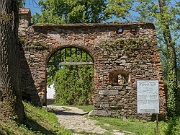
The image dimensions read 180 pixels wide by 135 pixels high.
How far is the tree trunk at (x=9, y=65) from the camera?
5.80 meters

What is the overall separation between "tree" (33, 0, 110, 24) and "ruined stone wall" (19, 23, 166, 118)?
9.96 meters

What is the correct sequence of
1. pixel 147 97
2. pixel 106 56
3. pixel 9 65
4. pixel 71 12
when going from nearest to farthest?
1. pixel 9 65
2. pixel 147 97
3. pixel 106 56
4. pixel 71 12

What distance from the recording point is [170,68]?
42.6 feet

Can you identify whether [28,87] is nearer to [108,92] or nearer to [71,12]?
[108,92]

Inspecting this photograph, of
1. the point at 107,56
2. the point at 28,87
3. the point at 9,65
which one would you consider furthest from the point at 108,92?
the point at 9,65

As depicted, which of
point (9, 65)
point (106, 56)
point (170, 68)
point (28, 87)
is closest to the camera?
point (9, 65)

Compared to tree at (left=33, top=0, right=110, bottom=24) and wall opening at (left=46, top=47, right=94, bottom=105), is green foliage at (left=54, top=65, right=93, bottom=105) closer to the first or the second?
wall opening at (left=46, top=47, right=94, bottom=105)

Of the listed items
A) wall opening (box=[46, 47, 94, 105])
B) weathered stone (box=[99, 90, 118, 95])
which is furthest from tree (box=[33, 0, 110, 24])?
weathered stone (box=[99, 90, 118, 95])

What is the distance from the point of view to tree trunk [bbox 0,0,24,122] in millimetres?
5797

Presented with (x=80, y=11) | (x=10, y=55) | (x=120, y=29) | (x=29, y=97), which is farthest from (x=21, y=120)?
(x=80, y=11)

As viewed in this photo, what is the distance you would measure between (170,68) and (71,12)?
34.0ft

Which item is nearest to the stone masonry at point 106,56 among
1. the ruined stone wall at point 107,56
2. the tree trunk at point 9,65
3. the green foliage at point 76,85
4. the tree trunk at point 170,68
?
the ruined stone wall at point 107,56

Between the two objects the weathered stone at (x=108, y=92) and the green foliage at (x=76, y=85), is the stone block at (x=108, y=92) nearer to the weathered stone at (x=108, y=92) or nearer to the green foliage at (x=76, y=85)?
the weathered stone at (x=108, y=92)

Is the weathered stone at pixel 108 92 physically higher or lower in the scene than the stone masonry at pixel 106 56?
lower
